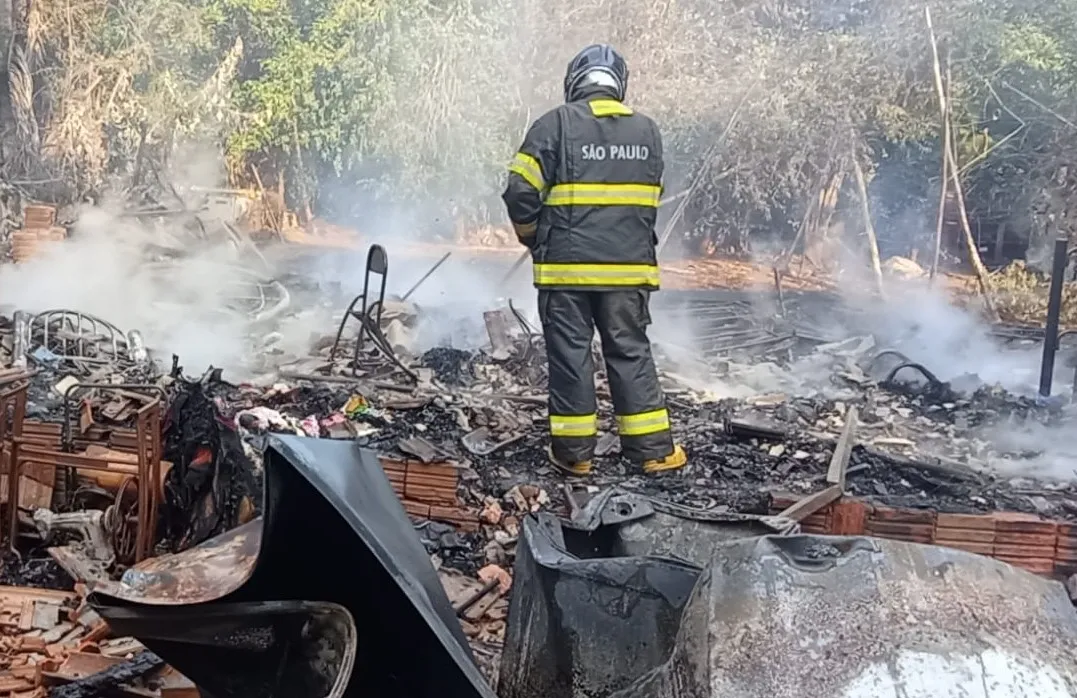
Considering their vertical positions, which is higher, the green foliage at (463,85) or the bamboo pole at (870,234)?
the green foliage at (463,85)

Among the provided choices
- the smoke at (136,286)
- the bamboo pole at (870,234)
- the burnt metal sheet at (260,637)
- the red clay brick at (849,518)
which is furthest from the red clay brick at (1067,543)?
the smoke at (136,286)

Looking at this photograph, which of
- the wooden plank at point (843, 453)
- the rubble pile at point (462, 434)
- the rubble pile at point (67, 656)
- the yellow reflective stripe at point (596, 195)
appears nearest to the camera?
the rubble pile at point (67, 656)

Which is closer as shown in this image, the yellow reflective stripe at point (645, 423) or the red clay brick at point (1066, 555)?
the red clay brick at point (1066, 555)

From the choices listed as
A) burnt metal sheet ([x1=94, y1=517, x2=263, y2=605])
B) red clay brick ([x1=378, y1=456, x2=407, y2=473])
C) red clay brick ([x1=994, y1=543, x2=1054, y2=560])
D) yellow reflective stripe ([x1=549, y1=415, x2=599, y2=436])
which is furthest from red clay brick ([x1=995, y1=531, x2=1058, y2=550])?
burnt metal sheet ([x1=94, y1=517, x2=263, y2=605])

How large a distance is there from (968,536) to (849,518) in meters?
0.44

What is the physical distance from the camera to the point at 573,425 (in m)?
4.71

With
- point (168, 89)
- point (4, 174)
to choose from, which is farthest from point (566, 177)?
point (4, 174)

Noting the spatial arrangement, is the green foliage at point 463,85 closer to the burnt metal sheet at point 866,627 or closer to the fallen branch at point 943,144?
the fallen branch at point 943,144

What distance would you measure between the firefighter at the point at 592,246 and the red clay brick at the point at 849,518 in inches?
39.3

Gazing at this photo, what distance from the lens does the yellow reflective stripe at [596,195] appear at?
4.61 meters

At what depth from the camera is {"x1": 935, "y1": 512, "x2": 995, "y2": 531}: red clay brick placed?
12.6 ft

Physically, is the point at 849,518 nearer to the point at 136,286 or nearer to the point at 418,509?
the point at 418,509

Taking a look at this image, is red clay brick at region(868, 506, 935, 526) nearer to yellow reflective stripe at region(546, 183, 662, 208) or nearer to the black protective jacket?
the black protective jacket

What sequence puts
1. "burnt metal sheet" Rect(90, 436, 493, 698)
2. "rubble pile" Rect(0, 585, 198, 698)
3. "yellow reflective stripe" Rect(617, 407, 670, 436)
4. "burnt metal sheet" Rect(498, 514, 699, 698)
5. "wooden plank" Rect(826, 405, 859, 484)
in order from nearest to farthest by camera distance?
"burnt metal sheet" Rect(90, 436, 493, 698), "burnt metal sheet" Rect(498, 514, 699, 698), "rubble pile" Rect(0, 585, 198, 698), "wooden plank" Rect(826, 405, 859, 484), "yellow reflective stripe" Rect(617, 407, 670, 436)
